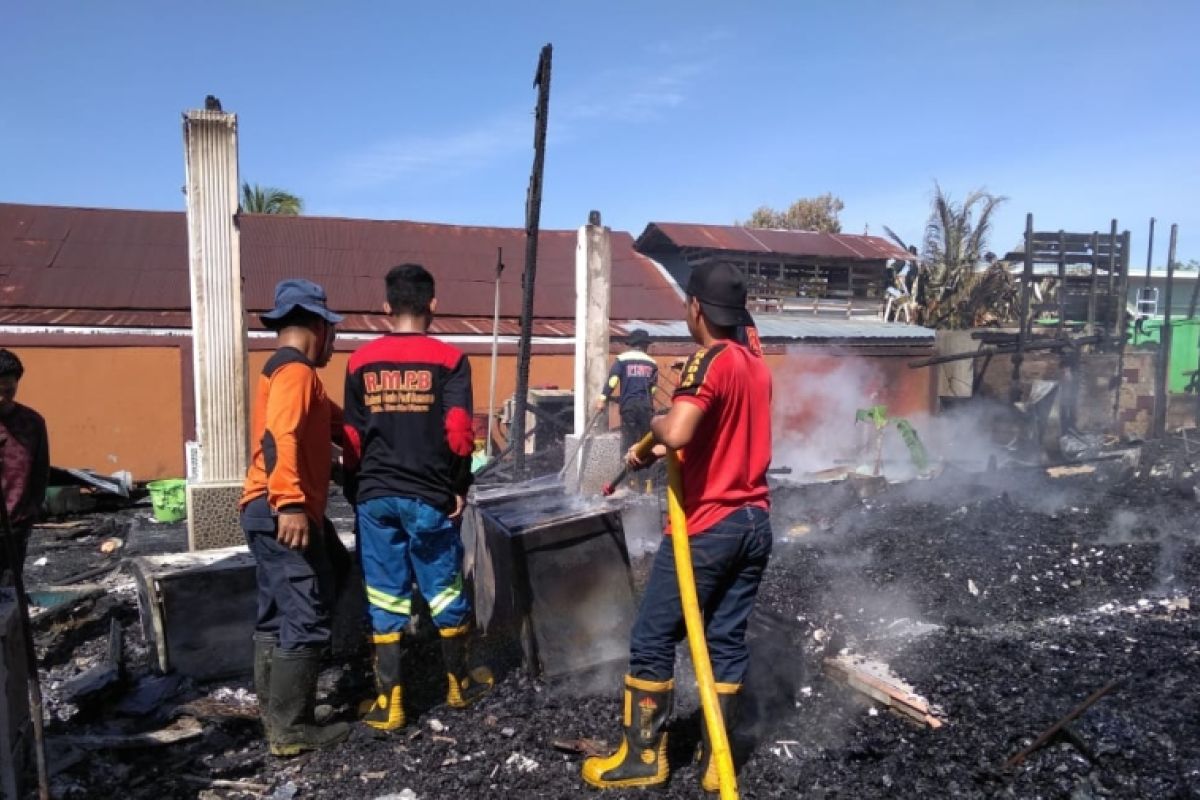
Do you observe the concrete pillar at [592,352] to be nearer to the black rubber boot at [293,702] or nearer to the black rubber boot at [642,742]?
the black rubber boot at [293,702]

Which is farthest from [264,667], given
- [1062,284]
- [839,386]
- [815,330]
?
[1062,284]

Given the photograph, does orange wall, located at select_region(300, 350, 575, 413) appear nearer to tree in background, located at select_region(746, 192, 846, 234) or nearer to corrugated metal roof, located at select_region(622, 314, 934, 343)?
corrugated metal roof, located at select_region(622, 314, 934, 343)

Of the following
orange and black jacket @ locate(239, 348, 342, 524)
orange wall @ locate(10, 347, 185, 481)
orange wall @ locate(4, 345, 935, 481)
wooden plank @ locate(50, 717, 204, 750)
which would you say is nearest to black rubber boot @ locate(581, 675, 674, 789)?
orange and black jacket @ locate(239, 348, 342, 524)

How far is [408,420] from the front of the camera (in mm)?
3949

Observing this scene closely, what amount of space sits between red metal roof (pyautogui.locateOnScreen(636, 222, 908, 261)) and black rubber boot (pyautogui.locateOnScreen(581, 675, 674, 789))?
1590cm

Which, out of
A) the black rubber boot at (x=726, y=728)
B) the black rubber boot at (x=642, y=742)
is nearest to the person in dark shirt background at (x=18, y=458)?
the black rubber boot at (x=642, y=742)

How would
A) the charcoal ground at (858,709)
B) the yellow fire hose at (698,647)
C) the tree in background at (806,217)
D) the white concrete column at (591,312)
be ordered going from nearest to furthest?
the yellow fire hose at (698,647) → the charcoal ground at (858,709) → the white concrete column at (591,312) → the tree in background at (806,217)

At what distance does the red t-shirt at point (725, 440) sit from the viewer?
129 inches

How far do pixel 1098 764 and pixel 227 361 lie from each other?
17.5ft

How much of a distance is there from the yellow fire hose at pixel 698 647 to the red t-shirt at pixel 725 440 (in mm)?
76

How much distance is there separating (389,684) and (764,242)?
56.4 ft

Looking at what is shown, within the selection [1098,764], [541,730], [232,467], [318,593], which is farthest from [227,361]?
[1098,764]

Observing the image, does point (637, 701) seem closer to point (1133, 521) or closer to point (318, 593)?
point (318, 593)

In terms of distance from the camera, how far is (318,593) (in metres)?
3.74
